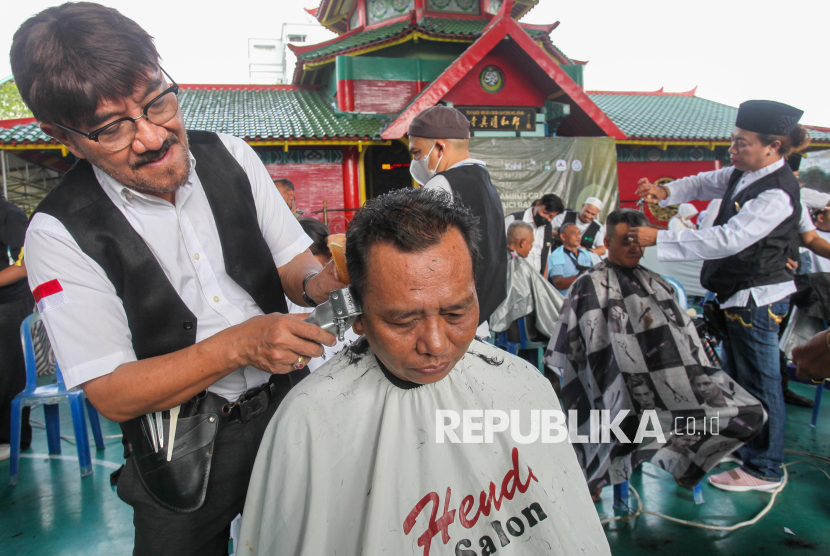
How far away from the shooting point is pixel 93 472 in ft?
11.1

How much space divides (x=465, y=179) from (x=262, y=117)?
8.85 meters

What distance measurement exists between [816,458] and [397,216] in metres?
3.48

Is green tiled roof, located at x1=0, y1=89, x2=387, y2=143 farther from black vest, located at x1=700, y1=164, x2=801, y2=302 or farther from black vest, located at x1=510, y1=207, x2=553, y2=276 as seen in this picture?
black vest, located at x1=700, y1=164, x2=801, y2=302

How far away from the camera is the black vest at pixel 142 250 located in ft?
3.64

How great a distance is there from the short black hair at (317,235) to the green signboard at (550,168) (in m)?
6.54

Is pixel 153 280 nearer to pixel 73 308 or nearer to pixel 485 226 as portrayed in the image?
pixel 73 308

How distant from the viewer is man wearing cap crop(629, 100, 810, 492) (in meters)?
→ 2.50

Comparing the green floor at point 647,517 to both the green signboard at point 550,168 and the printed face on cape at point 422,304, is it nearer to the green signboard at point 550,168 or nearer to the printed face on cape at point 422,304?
the printed face on cape at point 422,304

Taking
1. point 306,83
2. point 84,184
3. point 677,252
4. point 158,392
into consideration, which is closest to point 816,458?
point 677,252

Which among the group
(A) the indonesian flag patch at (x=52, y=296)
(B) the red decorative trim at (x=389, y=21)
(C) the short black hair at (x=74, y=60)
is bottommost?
(A) the indonesian flag patch at (x=52, y=296)

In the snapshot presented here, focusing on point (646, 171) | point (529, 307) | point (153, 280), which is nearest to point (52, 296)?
point (153, 280)

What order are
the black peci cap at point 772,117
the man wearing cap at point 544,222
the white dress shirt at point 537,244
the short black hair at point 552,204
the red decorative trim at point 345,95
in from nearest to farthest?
1. the black peci cap at point 772,117
2. the white dress shirt at point 537,244
3. the man wearing cap at point 544,222
4. the short black hair at point 552,204
5. the red decorative trim at point 345,95

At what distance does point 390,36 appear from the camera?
10.1 m

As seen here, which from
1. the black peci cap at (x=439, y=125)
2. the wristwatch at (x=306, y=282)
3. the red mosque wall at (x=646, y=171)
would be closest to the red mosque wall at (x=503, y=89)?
the red mosque wall at (x=646, y=171)
